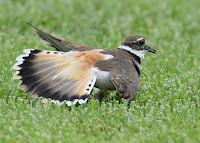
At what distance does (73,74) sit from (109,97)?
814 mm

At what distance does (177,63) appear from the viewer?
22.4 feet

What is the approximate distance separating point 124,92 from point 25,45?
3149 mm

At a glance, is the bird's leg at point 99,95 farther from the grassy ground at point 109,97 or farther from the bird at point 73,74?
the grassy ground at point 109,97

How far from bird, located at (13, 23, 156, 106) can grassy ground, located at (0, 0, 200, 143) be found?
0.17 m

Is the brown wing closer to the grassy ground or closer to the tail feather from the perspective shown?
the tail feather

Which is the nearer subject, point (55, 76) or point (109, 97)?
point (55, 76)

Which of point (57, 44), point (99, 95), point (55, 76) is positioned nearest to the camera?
point (55, 76)

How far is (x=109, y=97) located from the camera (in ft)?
18.0

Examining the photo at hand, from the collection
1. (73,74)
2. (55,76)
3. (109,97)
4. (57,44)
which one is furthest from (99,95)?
(57,44)

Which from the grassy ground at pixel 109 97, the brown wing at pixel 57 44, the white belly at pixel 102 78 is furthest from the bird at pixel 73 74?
the brown wing at pixel 57 44

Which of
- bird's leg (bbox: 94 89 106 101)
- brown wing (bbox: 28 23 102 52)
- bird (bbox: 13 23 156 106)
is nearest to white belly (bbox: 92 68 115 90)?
bird (bbox: 13 23 156 106)

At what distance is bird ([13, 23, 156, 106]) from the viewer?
4805 mm

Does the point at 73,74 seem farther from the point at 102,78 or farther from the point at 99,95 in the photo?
the point at 99,95

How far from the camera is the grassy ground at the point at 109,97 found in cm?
429
